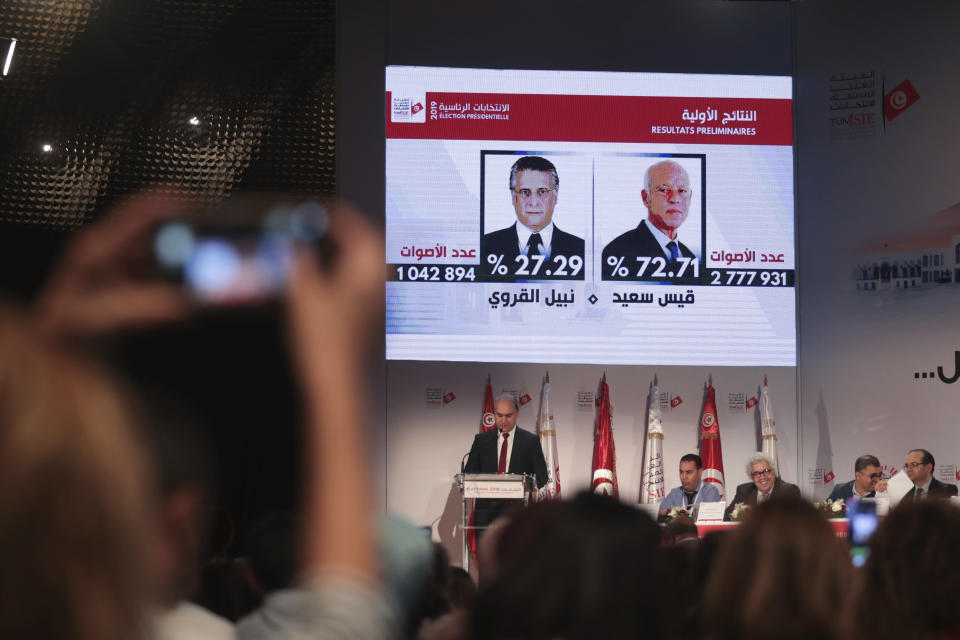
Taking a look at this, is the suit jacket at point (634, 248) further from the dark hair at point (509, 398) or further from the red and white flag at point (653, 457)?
the dark hair at point (509, 398)

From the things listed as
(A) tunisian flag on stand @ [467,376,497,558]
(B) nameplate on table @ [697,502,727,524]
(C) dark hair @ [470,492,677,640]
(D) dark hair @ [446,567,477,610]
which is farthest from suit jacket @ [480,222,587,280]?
(C) dark hair @ [470,492,677,640]

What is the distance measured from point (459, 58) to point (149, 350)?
7.79 m

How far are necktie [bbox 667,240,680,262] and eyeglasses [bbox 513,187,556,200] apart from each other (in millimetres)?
1042

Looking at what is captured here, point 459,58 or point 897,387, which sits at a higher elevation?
point 459,58

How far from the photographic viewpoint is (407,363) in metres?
8.23

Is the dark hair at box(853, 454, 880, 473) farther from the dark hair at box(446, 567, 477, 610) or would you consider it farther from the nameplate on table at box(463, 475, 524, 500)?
the dark hair at box(446, 567, 477, 610)

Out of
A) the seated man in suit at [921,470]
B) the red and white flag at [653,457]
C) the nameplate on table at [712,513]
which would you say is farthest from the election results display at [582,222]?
the nameplate on table at [712,513]

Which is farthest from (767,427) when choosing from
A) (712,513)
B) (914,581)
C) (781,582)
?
(781,582)

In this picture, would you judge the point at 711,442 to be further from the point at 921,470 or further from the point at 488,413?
the point at 488,413

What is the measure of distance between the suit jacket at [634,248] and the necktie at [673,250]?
0.03 meters

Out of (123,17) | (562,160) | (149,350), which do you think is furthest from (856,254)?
(149,350)

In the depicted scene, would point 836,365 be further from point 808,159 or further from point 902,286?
point 808,159

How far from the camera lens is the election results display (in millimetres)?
8203

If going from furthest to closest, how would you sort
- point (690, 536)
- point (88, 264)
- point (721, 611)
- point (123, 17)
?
point (123, 17)
point (690, 536)
point (721, 611)
point (88, 264)
